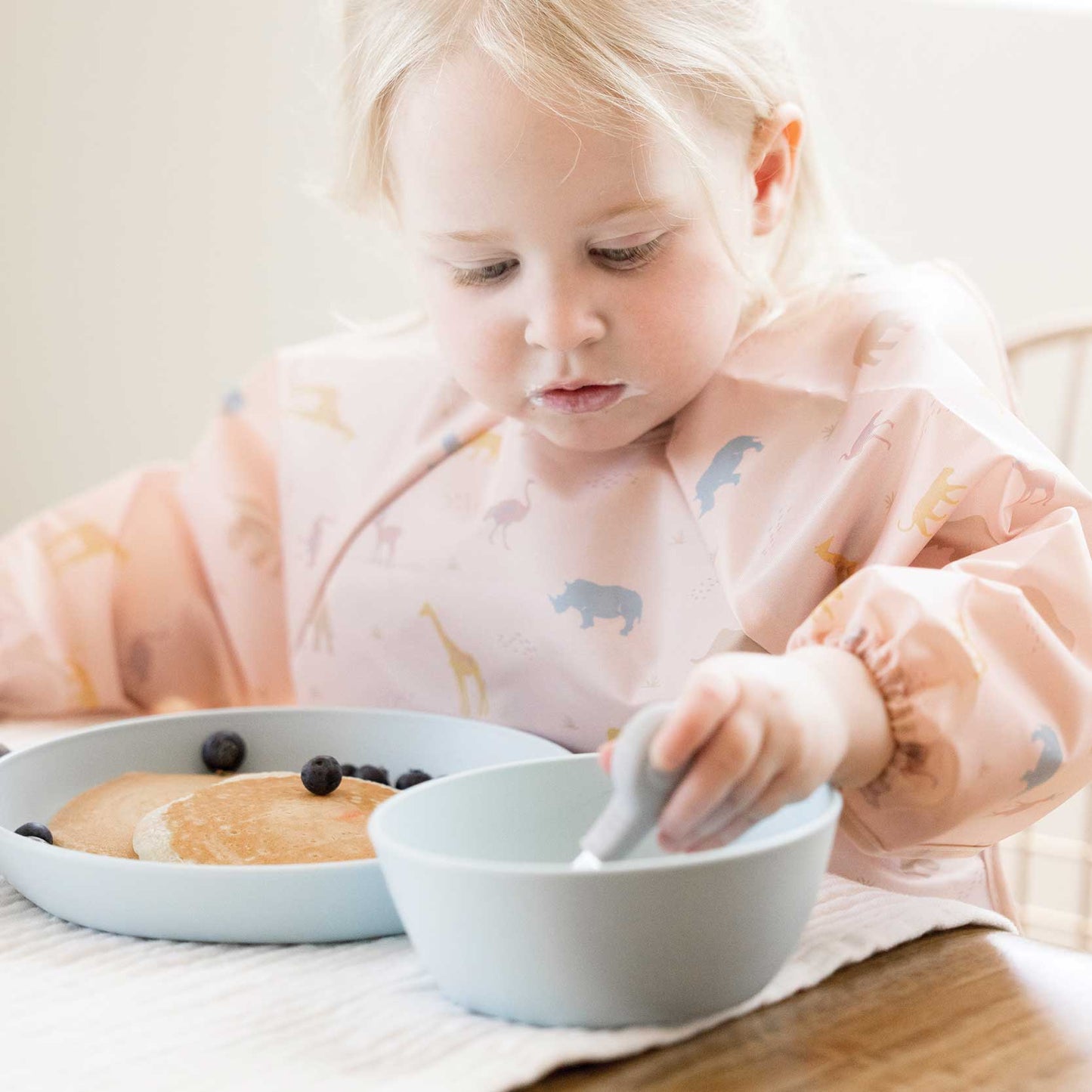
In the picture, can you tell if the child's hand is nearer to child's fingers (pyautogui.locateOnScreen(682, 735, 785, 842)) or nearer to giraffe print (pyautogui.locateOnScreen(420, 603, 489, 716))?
child's fingers (pyautogui.locateOnScreen(682, 735, 785, 842))

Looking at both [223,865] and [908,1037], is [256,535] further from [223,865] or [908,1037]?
[908,1037]

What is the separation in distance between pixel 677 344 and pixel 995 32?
1.35 m

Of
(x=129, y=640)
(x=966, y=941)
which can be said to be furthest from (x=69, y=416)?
(x=966, y=941)

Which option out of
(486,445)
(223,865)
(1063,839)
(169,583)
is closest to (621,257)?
(486,445)

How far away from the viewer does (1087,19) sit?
1.82 metres

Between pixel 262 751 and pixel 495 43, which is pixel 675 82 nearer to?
pixel 495 43

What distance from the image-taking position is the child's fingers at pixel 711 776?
1.58ft

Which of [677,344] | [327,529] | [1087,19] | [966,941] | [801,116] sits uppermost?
A: [1087,19]

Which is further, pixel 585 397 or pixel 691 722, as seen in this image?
pixel 585 397

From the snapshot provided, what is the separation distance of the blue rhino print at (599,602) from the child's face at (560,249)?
108 millimetres

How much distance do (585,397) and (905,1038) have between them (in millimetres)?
433

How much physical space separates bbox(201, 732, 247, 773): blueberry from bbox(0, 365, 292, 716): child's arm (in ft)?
0.96

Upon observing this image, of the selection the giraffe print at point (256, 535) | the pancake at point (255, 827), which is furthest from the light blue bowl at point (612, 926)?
the giraffe print at point (256, 535)

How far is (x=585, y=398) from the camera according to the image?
0.81 m
